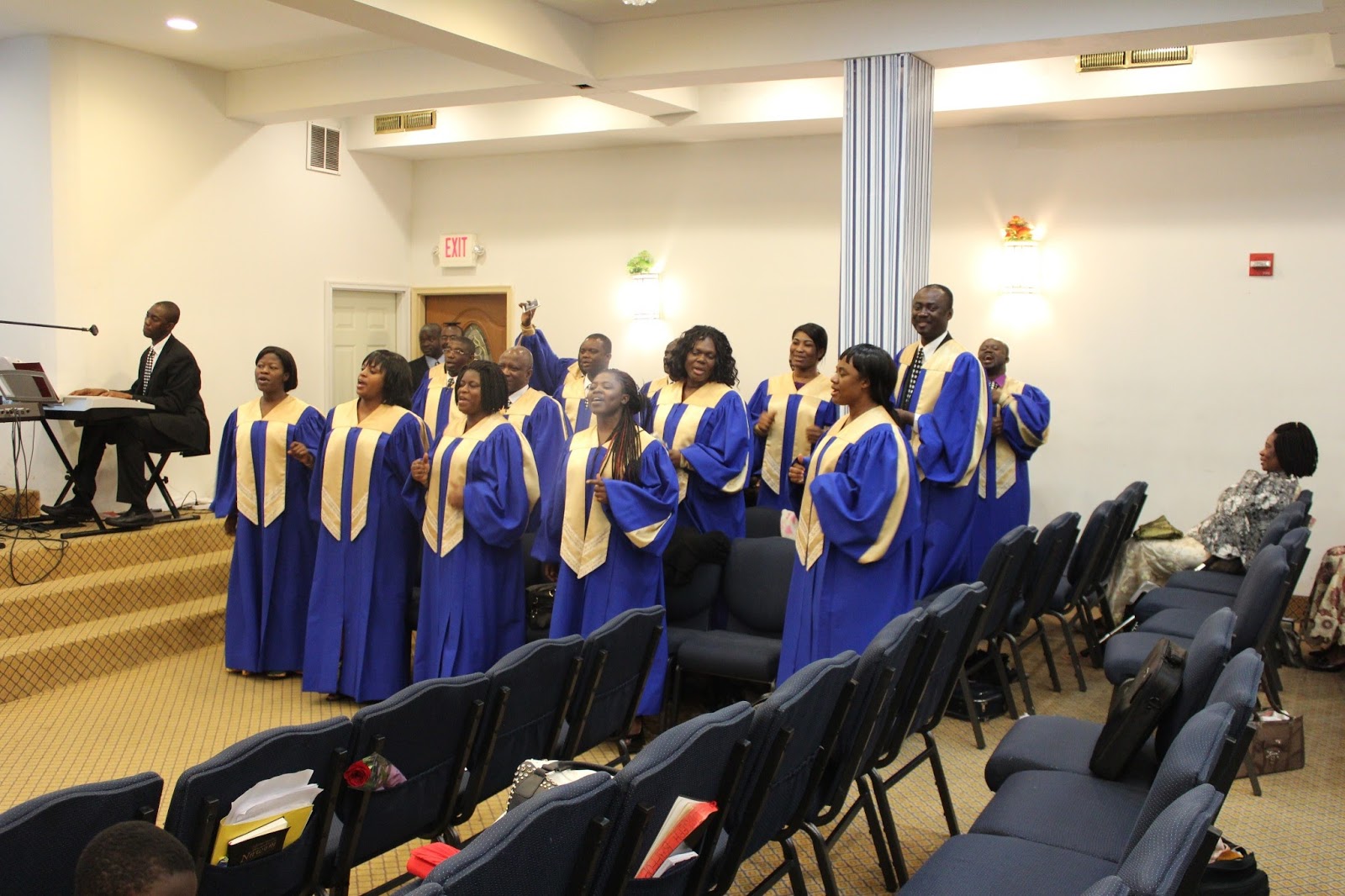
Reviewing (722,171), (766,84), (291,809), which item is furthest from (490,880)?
(722,171)

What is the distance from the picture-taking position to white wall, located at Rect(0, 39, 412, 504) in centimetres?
818

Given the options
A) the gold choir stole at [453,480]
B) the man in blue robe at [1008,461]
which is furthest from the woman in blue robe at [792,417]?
Result: the gold choir stole at [453,480]

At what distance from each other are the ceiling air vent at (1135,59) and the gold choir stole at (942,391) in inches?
103

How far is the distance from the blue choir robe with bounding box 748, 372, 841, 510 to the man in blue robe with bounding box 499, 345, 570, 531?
44.7 inches

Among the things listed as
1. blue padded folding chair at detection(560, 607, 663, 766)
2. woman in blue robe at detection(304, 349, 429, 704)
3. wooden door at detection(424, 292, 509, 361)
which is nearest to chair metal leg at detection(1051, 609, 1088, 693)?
blue padded folding chair at detection(560, 607, 663, 766)

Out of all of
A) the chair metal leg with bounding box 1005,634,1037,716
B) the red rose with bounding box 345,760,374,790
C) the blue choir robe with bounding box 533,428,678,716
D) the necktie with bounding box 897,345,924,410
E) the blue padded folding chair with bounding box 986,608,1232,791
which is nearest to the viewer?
the red rose with bounding box 345,760,374,790

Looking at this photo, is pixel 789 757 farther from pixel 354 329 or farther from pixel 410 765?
pixel 354 329

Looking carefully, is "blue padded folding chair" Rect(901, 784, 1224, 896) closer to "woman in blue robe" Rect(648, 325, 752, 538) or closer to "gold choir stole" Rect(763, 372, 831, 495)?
"woman in blue robe" Rect(648, 325, 752, 538)

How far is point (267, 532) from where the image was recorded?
615 centimetres

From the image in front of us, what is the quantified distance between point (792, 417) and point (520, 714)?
3.98m

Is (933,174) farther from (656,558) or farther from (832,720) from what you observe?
(832,720)

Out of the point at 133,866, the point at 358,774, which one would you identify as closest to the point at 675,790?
the point at 358,774

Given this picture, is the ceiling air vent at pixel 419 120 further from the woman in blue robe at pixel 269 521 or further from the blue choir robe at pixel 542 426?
the woman in blue robe at pixel 269 521

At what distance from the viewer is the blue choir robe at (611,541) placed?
4.90 metres
